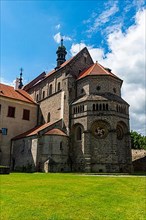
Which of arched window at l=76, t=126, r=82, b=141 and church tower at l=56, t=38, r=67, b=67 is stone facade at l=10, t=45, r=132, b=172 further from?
church tower at l=56, t=38, r=67, b=67

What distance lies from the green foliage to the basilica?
39652 mm

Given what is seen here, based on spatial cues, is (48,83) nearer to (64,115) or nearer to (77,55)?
(77,55)

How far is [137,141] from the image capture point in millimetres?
75500

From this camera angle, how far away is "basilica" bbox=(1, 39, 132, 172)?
3347 centimetres

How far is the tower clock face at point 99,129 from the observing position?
113 ft

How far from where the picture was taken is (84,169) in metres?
32.8

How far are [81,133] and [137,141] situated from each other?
45.6 meters

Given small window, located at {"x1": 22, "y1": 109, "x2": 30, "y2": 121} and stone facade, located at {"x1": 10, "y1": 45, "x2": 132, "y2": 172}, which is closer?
stone facade, located at {"x1": 10, "y1": 45, "x2": 132, "y2": 172}

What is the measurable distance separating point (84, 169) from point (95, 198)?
72.4 feet

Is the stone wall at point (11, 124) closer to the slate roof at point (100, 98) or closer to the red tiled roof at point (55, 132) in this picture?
the red tiled roof at point (55, 132)

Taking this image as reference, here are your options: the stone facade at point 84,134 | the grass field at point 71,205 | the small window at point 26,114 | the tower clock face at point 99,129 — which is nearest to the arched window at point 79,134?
the stone facade at point 84,134

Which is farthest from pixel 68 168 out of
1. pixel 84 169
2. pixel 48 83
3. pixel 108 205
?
pixel 108 205

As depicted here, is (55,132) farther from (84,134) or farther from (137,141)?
(137,141)

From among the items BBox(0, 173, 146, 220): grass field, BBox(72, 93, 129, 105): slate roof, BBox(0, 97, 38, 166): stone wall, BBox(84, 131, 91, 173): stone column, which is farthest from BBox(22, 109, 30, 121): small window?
BBox(0, 173, 146, 220): grass field
